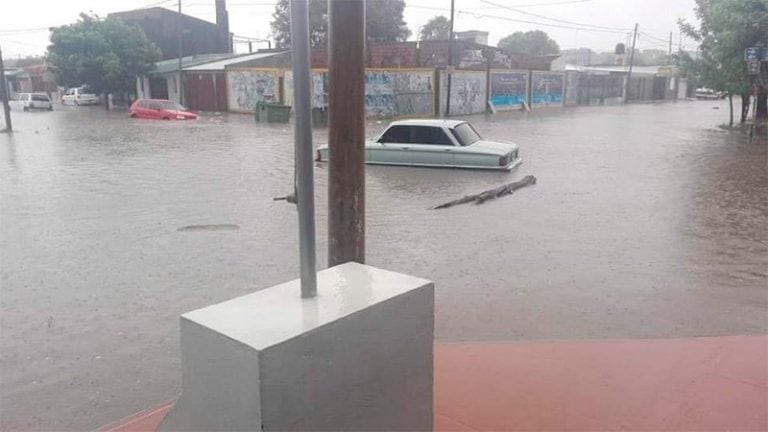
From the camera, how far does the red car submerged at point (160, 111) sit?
36406 millimetres

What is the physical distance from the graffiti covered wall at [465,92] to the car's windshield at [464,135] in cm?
2320

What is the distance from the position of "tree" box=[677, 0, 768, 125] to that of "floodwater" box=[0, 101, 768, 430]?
867 centimetres

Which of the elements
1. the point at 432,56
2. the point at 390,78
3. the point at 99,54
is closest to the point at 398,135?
the point at 390,78

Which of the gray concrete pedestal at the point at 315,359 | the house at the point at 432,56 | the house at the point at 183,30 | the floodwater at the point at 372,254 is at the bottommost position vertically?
the floodwater at the point at 372,254

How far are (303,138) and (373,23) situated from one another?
55.8 m

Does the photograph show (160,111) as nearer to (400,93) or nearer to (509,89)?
(400,93)

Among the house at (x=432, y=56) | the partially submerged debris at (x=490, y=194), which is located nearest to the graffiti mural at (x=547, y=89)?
the house at (x=432, y=56)

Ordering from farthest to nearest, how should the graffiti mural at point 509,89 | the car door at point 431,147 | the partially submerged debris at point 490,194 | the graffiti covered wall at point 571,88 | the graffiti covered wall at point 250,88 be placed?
the graffiti covered wall at point 571,88
the graffiti mural at point 509,89
the graffiti covered wall at point 250,88
the car door at point 431,147
the partially submerged debris at point 490,194

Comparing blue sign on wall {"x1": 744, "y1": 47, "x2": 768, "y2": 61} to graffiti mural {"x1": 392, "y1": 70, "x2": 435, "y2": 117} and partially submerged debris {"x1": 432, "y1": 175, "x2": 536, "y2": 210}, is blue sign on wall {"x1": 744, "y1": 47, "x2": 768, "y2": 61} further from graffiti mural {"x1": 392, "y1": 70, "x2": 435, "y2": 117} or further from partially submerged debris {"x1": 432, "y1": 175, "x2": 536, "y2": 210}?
graffiti mural {"x1": 392, "y1": 70, "x2": 435, "y2": 117}

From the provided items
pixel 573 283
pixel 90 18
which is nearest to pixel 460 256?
pixel 573 283

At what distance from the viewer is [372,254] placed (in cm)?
818

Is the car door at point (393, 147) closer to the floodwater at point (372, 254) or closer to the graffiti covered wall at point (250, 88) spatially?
the floodwater at point (372, 254)

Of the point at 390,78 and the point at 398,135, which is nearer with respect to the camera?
the point at 398,135

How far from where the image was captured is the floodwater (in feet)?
16.5
